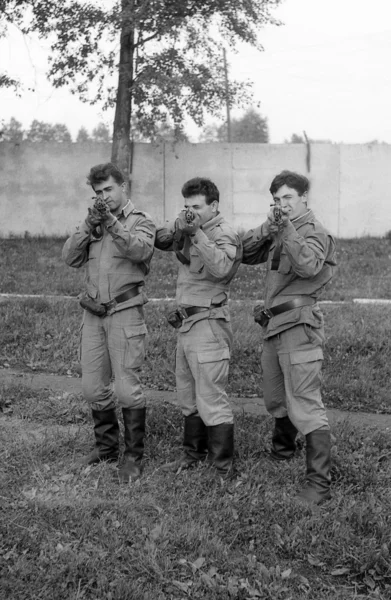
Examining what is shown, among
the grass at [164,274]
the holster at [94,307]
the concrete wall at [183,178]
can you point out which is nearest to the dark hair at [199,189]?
→ the holster at [94,307]

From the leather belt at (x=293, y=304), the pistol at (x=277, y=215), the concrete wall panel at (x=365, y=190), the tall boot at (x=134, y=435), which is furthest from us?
the concrete wall panel at (x=365, y=190)

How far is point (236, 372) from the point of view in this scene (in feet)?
22.3

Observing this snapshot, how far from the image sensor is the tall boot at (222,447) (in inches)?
172

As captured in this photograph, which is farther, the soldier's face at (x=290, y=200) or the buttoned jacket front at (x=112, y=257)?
the buttoned jacket front at (x=112, y=257)

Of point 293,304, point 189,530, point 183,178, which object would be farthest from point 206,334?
point 183,178

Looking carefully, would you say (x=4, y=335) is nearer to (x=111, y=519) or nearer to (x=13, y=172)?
(x=111, y=519)

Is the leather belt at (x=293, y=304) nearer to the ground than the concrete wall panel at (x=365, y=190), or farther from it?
nearer to the ground

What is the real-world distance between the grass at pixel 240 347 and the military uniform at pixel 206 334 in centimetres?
195

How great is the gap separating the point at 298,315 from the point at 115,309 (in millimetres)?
1121

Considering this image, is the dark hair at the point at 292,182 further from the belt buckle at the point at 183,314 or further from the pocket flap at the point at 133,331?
the pocket flap at the point at 133,331

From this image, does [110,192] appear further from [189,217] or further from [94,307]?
[94,307]

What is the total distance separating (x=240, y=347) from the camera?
23.4 feet

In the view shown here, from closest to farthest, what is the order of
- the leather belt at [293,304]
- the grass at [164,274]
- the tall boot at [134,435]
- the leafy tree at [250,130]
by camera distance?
the leather belt at [293,304] < the tall boot at [134,435] < the grass at [164,274] < the leafy tree at [250,130]

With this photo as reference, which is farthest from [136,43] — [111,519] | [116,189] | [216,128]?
[216,128]
